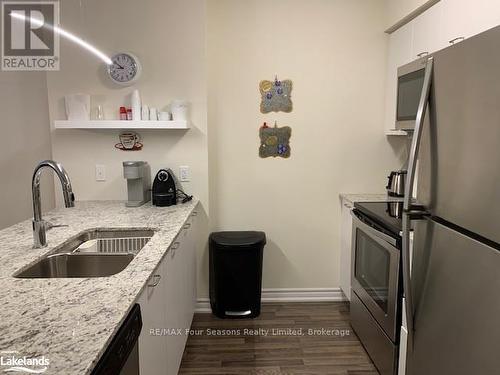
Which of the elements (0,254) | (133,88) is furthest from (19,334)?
(133,88)

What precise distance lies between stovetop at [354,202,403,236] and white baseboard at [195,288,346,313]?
1.01 m

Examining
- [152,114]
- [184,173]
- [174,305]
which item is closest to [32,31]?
[152,114]

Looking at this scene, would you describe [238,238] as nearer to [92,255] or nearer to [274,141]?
[274,141]

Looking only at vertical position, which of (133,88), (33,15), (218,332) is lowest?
(218,332)

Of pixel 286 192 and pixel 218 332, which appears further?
pixel 286 192

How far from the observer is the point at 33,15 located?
2.74 m

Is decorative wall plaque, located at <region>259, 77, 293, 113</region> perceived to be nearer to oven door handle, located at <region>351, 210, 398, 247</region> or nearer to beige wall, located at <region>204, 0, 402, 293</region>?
beige wall, located at <region>204, 0, 402, 293</region>

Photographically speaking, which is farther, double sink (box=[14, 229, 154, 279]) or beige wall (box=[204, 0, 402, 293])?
beige wall (box=[204, 0, 402, 293])

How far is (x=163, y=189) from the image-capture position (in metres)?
2.59

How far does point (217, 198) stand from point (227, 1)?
1561 mm

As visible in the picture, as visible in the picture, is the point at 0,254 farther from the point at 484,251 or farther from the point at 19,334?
the point at 484,251

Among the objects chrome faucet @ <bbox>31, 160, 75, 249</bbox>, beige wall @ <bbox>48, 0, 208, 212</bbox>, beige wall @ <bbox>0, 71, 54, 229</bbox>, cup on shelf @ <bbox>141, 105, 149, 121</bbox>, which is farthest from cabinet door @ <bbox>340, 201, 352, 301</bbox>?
beige wall @ <bbox>0, 71, 54, 229</bbox>

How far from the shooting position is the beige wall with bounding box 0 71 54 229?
3.10 meters

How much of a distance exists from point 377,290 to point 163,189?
1.53 meters
